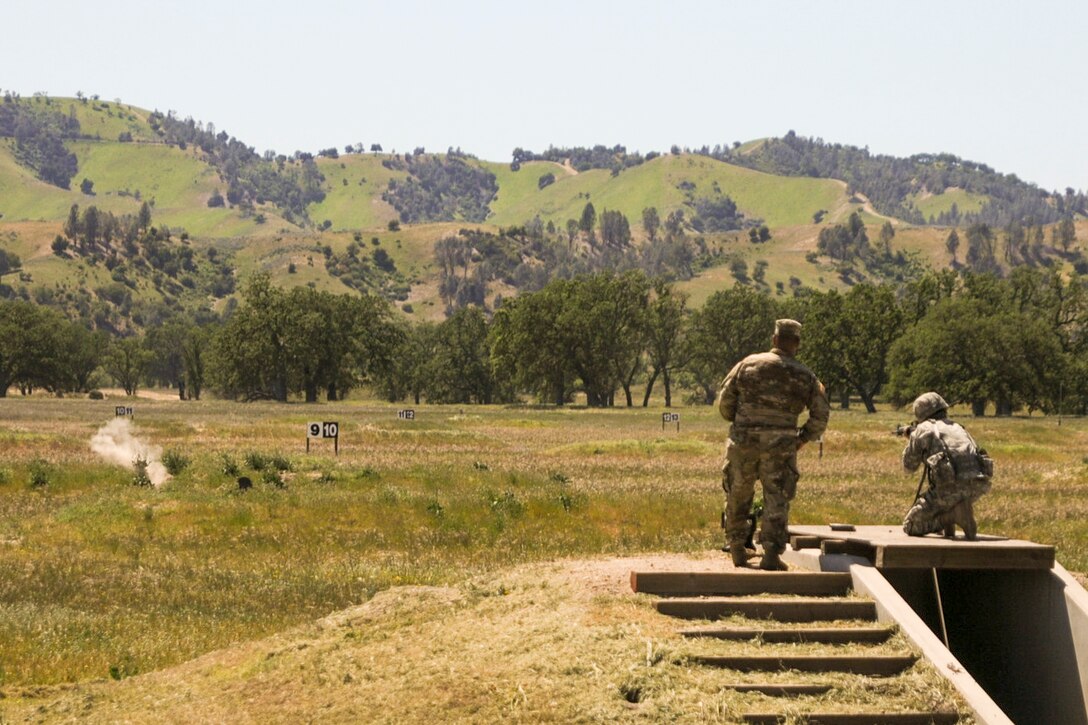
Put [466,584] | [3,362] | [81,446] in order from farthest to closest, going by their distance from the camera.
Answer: [3,362] → [81,446] → [466,584]

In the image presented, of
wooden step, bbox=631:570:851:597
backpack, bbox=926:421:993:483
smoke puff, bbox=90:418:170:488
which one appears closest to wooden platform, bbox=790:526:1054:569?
wooden step, bbox=631:570:851:597

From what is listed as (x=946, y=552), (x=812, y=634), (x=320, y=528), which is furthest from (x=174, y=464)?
(x=812, y=634)

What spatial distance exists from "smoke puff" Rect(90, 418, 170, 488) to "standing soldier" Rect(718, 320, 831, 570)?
850 inches

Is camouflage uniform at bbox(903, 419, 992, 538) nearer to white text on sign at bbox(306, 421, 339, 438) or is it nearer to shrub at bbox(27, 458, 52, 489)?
shrub at bbox(27, 458, 52, 489)

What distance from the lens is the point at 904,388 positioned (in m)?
104

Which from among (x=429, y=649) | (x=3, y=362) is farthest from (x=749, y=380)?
(x=3, y=362)

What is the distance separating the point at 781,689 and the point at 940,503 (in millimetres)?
4780

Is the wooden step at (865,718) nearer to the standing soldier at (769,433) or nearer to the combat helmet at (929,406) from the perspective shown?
the standing soldier at (769,433)

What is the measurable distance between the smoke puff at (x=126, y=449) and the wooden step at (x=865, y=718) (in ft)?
81.0

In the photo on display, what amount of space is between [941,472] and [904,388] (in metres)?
92.5

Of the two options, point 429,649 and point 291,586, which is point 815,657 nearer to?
point 429,649

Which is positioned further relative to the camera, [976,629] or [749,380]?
[976,629]

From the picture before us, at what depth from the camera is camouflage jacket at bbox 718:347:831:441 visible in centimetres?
1380

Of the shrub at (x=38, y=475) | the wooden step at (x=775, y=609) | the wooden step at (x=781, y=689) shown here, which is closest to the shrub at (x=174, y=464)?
the shrub at (x=38, y=475)
